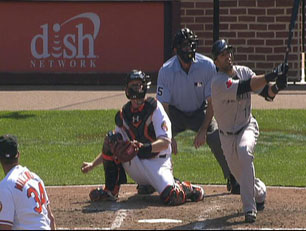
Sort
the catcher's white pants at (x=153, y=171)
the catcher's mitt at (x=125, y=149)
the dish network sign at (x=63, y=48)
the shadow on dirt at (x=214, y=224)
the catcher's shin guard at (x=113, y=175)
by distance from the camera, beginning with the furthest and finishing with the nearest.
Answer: the dish network sign at (x=63, y=48)
the catcher's shin guard at (x=113, y=175)
the catcher's white pants at (x=153, y=171)
the catcher's mitt at (x=125, y=149)
the shadow on dirt at (x=214, y=224)

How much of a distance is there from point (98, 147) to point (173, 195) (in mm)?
5147

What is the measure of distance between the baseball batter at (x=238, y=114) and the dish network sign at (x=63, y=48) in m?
12.9

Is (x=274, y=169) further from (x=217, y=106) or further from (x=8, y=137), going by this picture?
(x=8, y=137)

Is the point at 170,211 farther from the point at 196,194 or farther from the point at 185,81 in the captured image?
the point at 185,81

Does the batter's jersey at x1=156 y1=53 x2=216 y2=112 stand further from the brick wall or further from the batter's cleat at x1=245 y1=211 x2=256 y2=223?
the brick wall

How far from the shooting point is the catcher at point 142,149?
1059 cm

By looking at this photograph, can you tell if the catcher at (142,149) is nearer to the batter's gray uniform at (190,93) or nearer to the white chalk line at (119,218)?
the white chalk line at (119,218)

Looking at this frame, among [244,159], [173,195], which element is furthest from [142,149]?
[244,159]

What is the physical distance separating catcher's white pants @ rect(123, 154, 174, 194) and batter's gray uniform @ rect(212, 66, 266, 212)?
2.84 ft

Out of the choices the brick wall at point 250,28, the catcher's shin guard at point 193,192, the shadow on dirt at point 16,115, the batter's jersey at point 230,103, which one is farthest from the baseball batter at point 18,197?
the brick wall at point 250,28

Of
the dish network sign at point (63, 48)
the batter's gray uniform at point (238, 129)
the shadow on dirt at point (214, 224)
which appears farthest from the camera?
the dish network sign at point (63, 48)

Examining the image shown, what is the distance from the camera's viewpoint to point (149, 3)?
22.5 metres

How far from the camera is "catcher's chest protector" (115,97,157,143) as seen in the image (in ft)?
35.3

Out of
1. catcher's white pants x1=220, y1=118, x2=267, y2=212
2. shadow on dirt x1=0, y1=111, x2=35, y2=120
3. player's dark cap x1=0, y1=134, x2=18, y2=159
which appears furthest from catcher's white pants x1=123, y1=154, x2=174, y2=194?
shadow on dirt x1=0, y1=111, x2=35, y2=120
